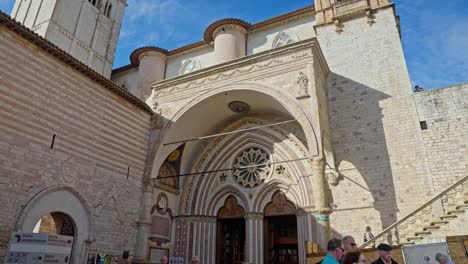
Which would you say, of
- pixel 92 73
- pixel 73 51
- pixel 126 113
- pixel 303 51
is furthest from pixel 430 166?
pixel 73 51

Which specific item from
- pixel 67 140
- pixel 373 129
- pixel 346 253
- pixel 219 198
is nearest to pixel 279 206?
pixel 219 198

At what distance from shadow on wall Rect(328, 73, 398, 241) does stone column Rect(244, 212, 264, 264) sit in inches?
109

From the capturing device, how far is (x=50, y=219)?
998 cm

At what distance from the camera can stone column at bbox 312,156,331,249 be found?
7.89 metres

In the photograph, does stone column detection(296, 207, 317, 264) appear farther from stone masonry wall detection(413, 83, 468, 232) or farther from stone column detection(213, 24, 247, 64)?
stone column detection(213, 24, 247, 64)

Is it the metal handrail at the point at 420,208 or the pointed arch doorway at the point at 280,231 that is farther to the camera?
the pointed arch doorway at the point at 280,231

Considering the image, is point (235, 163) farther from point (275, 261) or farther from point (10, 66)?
point (10, 66)

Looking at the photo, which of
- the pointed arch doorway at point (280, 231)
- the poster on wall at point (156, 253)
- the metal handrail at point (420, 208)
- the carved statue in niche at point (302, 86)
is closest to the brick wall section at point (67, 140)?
the poster on wall at point (156, 253)

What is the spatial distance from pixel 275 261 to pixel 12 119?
27.8 feet

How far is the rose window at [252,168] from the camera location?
11.4 meters

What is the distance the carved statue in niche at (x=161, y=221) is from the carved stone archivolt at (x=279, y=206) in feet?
11.5

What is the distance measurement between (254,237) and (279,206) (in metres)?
1.30

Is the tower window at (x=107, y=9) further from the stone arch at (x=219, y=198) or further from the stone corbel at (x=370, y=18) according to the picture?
the stone corbel at (x=370, y=18)

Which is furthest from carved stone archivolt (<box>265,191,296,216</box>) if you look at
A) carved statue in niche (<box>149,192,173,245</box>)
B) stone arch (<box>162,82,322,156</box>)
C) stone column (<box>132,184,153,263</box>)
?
stone column (<box>132,184,153,263</box>)
